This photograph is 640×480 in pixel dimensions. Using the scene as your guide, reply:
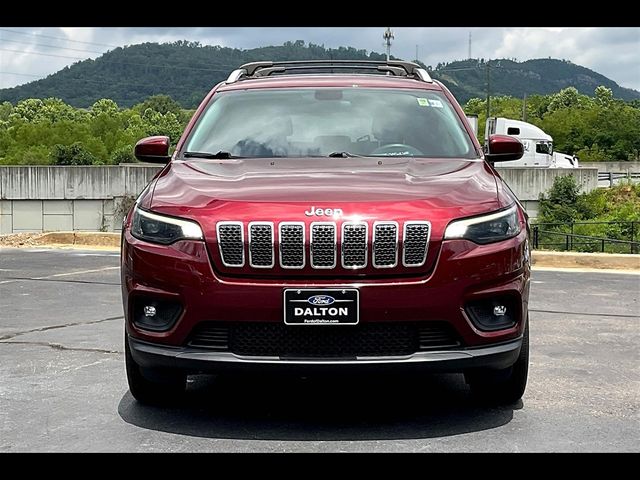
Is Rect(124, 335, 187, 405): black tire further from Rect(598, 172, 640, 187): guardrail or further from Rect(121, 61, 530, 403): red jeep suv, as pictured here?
Rect(598, 172, 640, 187): guardrail

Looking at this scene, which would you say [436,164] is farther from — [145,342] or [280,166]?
[145,342]

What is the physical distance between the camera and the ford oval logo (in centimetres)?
389

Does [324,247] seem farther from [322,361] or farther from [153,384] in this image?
[153,384]

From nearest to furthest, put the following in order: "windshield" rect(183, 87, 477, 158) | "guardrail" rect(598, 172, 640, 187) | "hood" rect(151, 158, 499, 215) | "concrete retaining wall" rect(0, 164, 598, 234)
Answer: "hood" rect(151, 158, 499, 215) < "windshield" rect(183, 87, 477, 158) < "concrete retaining wall" rect(0, 164, 598, 234) < "guardrail" rect(598, 172, 640, 187)

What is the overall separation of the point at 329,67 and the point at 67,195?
31.2 m

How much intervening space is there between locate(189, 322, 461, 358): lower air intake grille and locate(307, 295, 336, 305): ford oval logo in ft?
0.42

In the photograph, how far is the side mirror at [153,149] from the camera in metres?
5.44

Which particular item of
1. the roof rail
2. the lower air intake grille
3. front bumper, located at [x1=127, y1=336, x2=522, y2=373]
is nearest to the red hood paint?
the lower air intake grille

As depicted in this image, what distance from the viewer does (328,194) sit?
412 cm

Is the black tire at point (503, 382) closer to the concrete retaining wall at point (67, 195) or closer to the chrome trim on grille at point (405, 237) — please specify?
the chrome trim on grille at point (405, 237)

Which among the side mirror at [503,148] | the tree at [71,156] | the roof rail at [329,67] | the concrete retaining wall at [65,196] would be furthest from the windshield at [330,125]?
the tree at [71,156]

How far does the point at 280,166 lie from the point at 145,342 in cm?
117

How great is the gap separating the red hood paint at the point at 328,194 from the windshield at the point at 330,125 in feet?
1.38

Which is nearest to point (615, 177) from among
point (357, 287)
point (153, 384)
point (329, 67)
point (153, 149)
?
point (329, 67)
